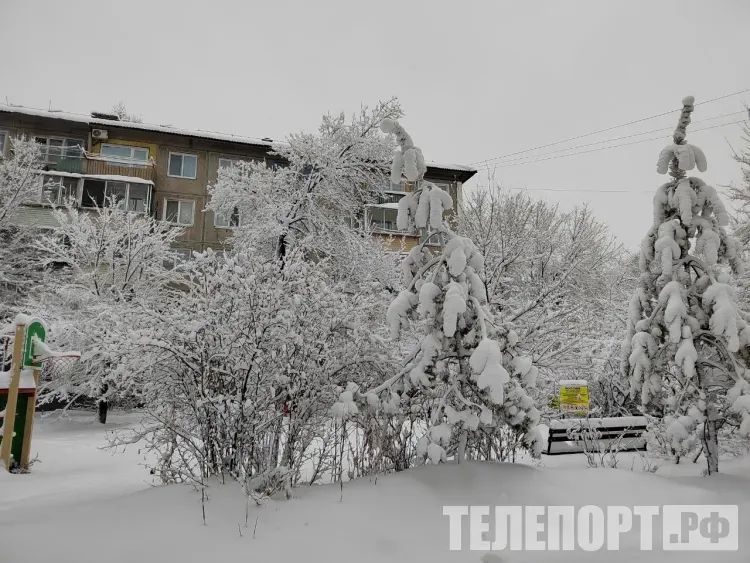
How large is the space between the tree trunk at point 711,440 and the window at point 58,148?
1081 inches

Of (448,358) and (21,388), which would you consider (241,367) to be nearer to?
(448,358)

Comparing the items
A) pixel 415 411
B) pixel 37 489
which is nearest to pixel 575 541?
pixel 415 411

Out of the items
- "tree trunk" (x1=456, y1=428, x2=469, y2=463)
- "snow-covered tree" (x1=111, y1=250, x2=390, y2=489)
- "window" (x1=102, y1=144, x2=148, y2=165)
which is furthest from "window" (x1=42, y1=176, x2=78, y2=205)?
"tree trunk" (x1=456, y1=428, x2=469, y2=463)

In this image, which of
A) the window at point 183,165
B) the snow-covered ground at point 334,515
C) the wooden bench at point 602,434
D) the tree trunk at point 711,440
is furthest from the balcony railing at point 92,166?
the tree trunk at point 711,440

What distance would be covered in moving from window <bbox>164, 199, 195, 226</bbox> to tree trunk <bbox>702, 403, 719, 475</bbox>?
87.2 ft

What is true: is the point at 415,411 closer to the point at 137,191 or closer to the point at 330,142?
the point at 330,142

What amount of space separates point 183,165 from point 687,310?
27.6 metres

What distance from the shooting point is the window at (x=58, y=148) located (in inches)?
970

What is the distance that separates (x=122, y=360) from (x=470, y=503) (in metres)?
3.85

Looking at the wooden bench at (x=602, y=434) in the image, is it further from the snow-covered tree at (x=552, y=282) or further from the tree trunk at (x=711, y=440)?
the tree trunk at (x=711, y=440)

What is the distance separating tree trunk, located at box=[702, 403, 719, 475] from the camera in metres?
5.79

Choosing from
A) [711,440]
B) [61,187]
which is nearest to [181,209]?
[61,187]

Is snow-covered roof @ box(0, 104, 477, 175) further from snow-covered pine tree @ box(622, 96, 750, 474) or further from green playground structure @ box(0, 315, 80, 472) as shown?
snow-covered pine tree @ box(622, 96, 750, 474)

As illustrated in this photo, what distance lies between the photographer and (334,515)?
14.5 ft
